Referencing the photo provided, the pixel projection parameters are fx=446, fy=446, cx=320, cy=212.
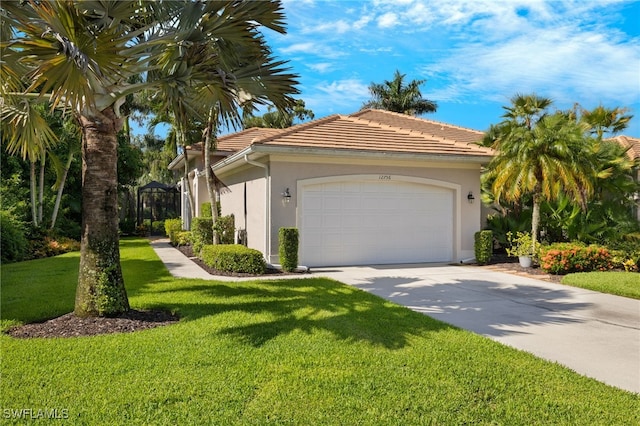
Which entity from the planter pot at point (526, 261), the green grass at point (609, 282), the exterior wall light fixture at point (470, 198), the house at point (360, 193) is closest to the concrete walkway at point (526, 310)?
the green grass at point (609, 282)

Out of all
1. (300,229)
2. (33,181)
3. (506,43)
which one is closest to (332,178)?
(300,229)

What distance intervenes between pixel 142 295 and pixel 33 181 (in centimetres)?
1239

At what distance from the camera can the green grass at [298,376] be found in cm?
372

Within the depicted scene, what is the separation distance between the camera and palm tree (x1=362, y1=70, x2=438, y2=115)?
116 ft

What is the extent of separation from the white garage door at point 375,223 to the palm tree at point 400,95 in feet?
76.9

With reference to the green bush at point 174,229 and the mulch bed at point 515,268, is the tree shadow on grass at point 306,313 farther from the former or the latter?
the green bush at point 174,229

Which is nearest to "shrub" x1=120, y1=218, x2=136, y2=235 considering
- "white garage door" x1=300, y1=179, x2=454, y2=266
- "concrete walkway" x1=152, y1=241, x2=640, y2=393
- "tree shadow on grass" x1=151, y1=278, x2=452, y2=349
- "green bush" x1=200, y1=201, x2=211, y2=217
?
"green bush" x1=200, y1=201, x2=211, y2=217

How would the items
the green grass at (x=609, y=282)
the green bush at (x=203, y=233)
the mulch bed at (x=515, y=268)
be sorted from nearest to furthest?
1. the green grass at (x=609, y=282)
2. the mulch bed at (x=515, y=268)
3. the green bush at (x=203, y=233)

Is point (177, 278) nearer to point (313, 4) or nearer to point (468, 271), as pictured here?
point (313, 4)

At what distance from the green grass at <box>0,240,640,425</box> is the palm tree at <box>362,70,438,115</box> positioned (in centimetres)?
3059

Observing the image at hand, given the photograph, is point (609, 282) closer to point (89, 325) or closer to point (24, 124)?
point (89, 325)

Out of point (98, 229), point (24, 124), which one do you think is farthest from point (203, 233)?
point (98, 229)

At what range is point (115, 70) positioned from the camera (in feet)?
18.7

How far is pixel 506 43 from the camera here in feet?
30.2
